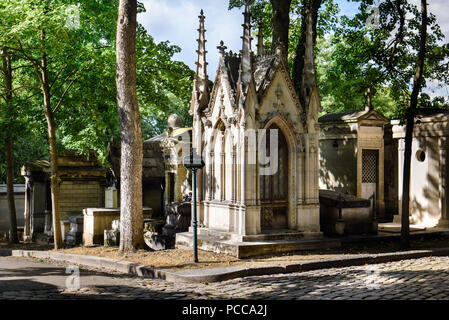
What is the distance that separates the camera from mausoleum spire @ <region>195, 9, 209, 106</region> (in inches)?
578

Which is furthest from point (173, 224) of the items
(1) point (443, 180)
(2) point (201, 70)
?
(1) point (443, 180)

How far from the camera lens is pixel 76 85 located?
63.3 ft

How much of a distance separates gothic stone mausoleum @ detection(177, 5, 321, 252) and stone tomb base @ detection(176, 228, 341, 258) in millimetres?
122

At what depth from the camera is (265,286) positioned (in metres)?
9.22

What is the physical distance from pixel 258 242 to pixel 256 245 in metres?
0.39

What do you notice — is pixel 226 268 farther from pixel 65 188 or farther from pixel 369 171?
pixel 65 188

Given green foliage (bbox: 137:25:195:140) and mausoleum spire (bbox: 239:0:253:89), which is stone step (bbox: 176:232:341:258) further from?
green foliage (bbox: 137:25:195:140)

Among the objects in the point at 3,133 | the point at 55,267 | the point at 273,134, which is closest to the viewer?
the point at 55,267

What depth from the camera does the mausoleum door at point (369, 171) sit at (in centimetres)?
1936

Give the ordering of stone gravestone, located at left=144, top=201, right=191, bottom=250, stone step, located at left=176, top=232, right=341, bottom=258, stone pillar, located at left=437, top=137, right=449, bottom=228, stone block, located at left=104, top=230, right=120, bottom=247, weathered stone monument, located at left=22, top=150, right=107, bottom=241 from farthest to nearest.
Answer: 1. weathered stone monument, located at left=22, top=150, right=107, bottom=241
2. stone pillar, located at left=437, top=137, right=449, bottom=228
3. stone block, located at left=104, top=230, right=120, bottom=247
4. stone gravestone, located at left=144, top=201, right=191, bottom=250
5. stone step, located at left=176, top=232, right=341, bottom=258

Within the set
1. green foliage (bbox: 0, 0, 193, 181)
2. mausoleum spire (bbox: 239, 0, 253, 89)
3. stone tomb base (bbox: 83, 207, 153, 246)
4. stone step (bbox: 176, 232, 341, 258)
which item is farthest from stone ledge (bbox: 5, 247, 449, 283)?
green foliage (bbox: 0, 0, 193, 181)
